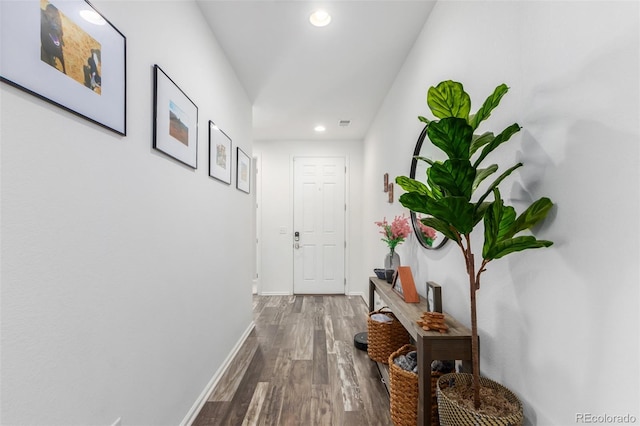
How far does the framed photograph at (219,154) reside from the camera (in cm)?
219

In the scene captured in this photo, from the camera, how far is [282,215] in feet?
16.6

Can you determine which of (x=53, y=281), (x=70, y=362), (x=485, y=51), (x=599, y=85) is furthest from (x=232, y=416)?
(x=485, y=51)

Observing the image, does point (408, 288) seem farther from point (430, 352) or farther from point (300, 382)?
point (300, 382)

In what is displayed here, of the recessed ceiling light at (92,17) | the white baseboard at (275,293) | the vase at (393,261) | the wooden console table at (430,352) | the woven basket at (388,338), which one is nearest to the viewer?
the recessed ceiling light at (92,17)

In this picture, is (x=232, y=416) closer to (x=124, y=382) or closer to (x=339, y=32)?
(x=124, y=382)

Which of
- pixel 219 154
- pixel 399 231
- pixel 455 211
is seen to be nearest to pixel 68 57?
pixel 455 211

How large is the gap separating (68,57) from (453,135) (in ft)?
3.93

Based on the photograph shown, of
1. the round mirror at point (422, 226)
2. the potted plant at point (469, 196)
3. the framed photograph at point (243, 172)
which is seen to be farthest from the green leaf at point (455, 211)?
the framed photograph at point (243, 172)

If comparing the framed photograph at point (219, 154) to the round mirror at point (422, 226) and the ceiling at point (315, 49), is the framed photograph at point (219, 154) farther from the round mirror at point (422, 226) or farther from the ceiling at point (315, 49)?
the round mirror at point (422, 226)

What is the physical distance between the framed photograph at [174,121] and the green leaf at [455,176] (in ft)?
4.14

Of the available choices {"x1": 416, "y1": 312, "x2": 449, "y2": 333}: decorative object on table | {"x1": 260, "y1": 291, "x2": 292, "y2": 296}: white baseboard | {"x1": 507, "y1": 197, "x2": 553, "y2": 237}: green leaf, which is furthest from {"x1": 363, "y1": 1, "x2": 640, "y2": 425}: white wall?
{"x1": 260, "y1": 291, "x2": 292, "y2": 296}: white baseboard

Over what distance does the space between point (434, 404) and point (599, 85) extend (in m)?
1.37

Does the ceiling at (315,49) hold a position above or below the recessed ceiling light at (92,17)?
above

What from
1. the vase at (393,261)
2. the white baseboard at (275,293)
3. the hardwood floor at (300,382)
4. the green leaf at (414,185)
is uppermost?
the green leaf at (414,185)
